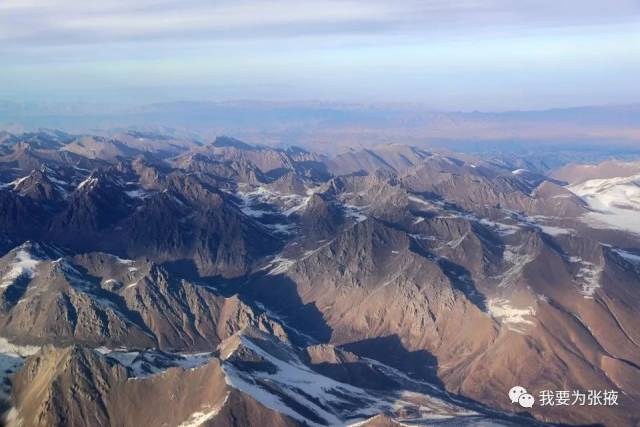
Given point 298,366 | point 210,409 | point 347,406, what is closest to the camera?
point 210,409

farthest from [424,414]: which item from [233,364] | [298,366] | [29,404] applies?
[29,404]

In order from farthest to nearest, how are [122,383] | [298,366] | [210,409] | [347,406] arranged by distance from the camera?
1. [298,366]
2. [347,406]
3. [122,383]
4. [210,409]

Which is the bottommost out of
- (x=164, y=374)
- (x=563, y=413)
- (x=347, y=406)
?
(x=563, y=413)

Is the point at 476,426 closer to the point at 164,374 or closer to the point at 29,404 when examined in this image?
the point at 164,374

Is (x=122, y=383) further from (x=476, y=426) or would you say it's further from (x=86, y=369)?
(x=476, y=426)

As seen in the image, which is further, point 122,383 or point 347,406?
point 347,406

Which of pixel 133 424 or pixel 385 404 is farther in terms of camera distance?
pixel 385 404

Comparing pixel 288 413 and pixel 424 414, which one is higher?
pixel 288 413

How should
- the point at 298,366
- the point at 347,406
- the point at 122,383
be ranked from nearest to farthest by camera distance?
the point at 122,383 → the point at 347,406 → the point at 298,366

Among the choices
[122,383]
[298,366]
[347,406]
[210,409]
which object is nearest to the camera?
[210,409]

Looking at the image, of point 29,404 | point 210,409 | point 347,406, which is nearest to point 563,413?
point 347,406
